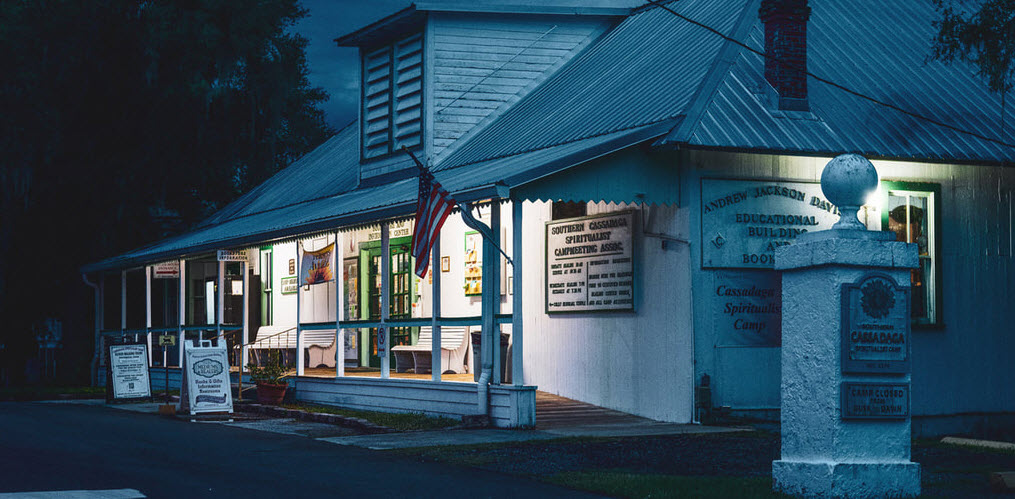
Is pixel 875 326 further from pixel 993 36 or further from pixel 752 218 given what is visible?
pixel 993 36

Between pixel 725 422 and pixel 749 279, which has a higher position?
pixel 749 279

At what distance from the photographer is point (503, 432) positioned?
577 inches

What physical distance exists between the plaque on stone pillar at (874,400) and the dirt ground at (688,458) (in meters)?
0.75

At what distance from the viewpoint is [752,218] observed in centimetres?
1573

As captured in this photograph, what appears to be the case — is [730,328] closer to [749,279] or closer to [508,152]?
[749,279]

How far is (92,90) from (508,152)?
15.4 metres

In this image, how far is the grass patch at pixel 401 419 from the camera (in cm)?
1570

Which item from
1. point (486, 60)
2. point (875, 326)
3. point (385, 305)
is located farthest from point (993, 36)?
point (486, 60)

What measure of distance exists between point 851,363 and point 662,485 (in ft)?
5.78

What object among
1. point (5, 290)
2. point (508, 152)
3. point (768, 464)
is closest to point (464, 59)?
point (508, 152)

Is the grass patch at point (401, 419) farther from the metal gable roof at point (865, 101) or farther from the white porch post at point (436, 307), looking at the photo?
the metal gable roof at point (865, 101)

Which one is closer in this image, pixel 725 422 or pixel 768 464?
pixel 768 464

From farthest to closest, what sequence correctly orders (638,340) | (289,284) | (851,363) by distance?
(289,284), (638,340), (851,363)

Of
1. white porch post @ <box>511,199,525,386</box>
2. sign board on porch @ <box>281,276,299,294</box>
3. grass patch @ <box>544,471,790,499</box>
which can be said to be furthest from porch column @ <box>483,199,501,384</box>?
sign board on porch @ <box>281,276,299,294</box>
